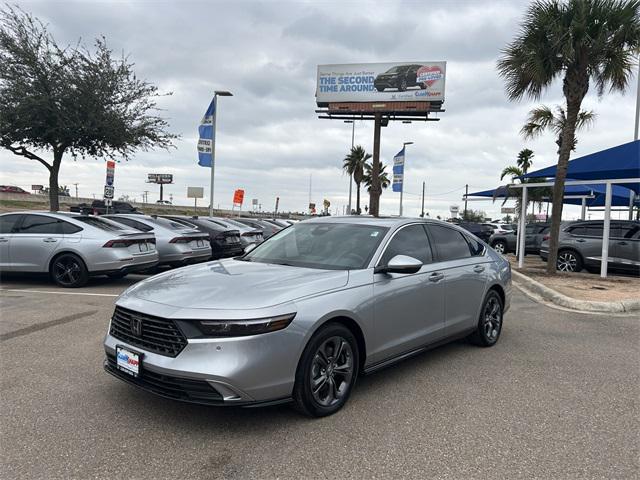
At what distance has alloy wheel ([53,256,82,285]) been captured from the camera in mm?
9495

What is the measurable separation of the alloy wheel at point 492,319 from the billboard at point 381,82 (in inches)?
1134

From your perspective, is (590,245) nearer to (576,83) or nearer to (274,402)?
(576,83)

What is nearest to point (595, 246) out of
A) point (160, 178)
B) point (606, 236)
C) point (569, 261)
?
point (569, 261)

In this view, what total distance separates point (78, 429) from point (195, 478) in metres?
1.14

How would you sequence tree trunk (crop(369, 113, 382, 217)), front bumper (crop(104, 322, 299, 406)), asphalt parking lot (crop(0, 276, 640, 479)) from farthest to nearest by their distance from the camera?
tree trunk (crop(369, 113, 382, 217)) < front bumper (crop(104, 322, 299, 406)) < asphalt parking lot (crop(0, 276, 640, 479))

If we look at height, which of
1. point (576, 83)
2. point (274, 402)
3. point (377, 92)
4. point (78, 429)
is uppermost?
point (377, 92)

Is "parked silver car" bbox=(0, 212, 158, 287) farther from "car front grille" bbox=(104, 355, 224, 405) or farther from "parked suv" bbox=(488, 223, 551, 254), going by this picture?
"parked suv" bbox=(488, 223, 551, 254)

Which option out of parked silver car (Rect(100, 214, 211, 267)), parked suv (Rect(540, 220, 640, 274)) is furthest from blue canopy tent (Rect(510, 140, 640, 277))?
parked silver car (Rect(100, 214, 211, 267))

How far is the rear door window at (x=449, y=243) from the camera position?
17.4ft

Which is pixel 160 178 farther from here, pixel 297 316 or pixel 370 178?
pixel 297 316

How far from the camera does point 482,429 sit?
11.7 feet

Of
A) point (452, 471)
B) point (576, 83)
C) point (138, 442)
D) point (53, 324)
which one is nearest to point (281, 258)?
point (138, 442)

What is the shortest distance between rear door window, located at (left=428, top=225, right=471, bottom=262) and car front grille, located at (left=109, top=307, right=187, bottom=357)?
3.02 metres

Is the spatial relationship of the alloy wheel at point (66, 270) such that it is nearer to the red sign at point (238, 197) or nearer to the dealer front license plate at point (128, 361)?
the dealer front license plate at point (128, 361)
